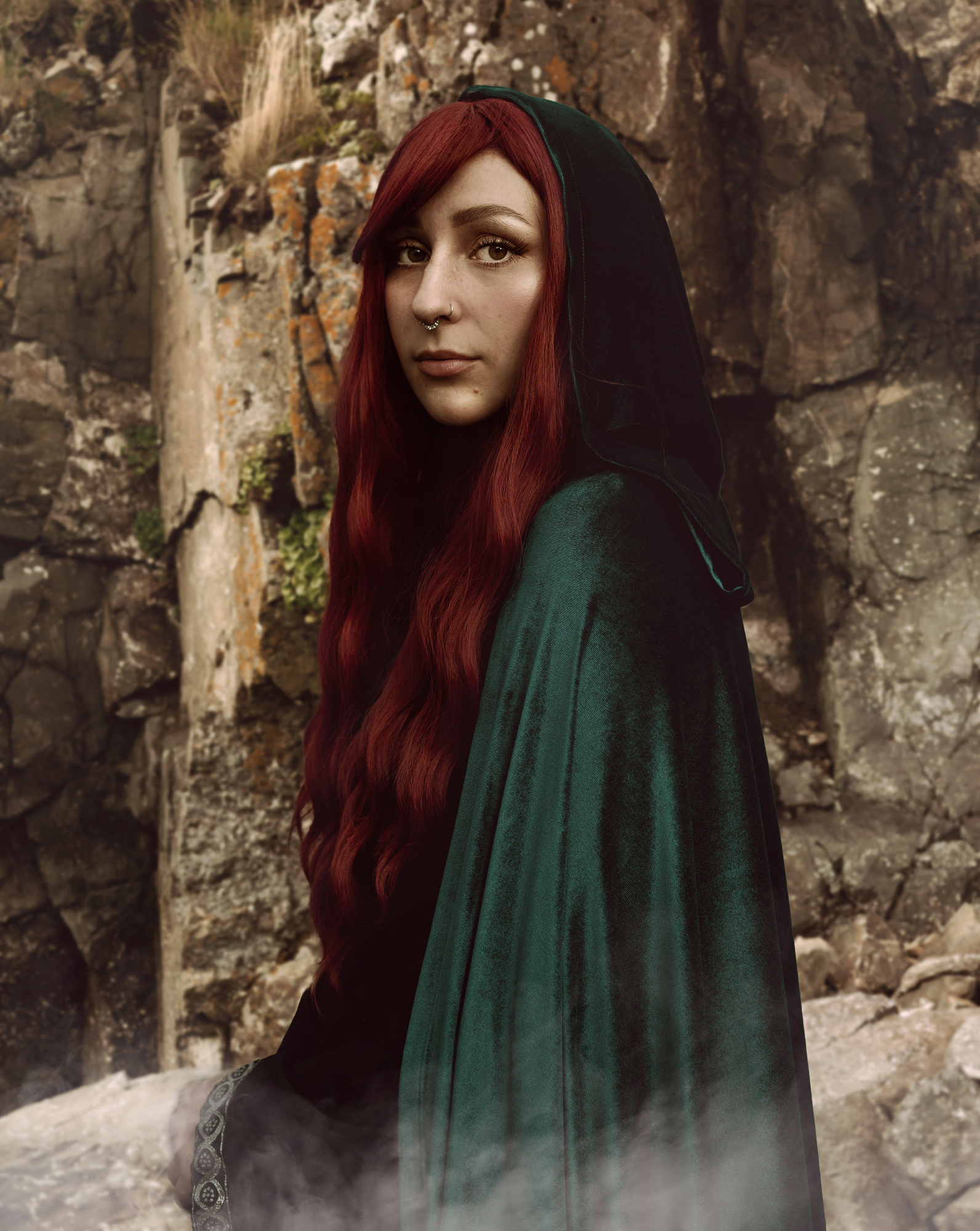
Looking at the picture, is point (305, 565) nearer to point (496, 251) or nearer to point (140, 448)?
point (140, 448)

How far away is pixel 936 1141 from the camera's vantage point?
169cm

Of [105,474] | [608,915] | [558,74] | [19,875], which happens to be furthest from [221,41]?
[608,915]

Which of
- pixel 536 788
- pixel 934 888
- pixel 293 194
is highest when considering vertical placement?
pixel 293 194

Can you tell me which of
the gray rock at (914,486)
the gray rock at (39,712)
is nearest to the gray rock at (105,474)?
the gray rock at (39,712)

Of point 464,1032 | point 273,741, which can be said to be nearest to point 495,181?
point 464,1032

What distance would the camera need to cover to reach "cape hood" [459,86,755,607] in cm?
90

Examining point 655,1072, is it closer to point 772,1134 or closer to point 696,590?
point 772,1134

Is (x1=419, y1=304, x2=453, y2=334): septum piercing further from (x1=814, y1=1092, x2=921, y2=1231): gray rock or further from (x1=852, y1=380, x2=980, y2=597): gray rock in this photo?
(x1=852, y1=380, x2=980, y2=597): gray rock

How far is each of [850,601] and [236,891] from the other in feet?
6.03

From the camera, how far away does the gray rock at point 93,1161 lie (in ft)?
4.63

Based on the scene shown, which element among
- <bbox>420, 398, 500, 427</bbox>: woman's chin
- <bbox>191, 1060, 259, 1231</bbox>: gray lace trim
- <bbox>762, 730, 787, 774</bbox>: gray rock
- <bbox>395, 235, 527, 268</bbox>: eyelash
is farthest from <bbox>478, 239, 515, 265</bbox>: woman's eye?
<bbox>762, 730, 787, 774</bbox>: gray rock

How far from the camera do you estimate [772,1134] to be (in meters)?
0.85

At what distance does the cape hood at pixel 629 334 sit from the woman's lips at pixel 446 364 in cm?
12

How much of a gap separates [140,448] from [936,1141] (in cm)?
272
